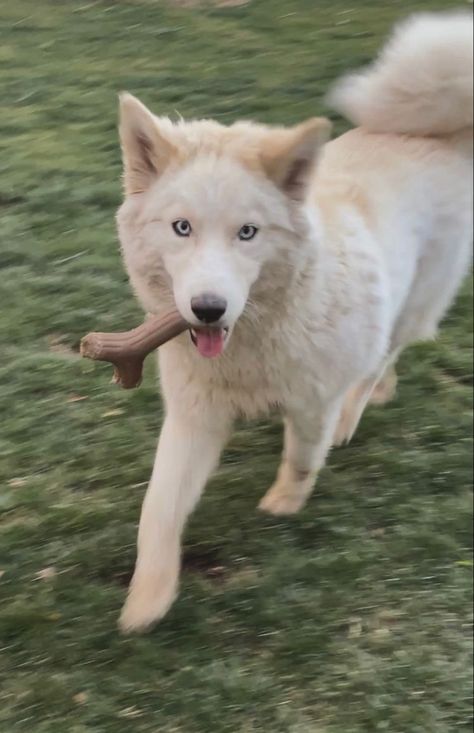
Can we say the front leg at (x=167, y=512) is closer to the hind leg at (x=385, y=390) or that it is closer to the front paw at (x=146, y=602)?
the front paw at (x=146, y=602)

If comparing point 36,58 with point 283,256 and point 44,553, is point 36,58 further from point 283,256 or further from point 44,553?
point 44,553

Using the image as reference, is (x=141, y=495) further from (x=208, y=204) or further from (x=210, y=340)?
(x=208, y=204)

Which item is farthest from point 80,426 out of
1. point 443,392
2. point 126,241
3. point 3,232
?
point 443,392

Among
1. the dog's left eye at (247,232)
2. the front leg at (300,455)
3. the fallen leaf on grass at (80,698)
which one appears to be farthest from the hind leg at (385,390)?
the fallen leaf on grass at (80,698)

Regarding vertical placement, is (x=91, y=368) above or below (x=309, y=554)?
above

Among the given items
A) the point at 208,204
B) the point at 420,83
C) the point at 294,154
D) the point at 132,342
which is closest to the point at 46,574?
the point at 132,342

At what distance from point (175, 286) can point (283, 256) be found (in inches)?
10.5

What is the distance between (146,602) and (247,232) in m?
0.97

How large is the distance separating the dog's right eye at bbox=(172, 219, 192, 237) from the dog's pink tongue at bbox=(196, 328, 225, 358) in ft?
0.67

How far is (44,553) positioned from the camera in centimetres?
231

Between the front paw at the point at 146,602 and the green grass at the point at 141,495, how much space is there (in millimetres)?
43

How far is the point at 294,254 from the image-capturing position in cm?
194

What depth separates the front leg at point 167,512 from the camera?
7.22 ft

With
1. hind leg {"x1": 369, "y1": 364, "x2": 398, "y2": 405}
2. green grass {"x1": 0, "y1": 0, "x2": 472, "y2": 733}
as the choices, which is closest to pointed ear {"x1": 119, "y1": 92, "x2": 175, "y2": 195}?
green grass {"x1": 0, "y1": 0, "x2": 472, "y2": 733}
